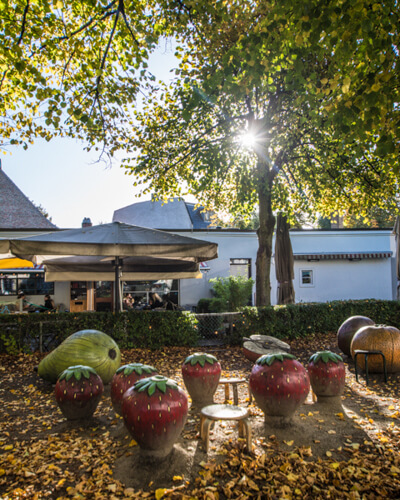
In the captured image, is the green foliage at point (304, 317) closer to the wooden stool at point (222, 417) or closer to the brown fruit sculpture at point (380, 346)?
the brown fruit sculpture at point (380, 346)

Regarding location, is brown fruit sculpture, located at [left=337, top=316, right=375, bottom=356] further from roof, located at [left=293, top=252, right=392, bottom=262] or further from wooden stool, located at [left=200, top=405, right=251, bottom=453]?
roof, located at [left=293, top=252, right=392, bottom=262]

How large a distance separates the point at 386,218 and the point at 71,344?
40.6 meters

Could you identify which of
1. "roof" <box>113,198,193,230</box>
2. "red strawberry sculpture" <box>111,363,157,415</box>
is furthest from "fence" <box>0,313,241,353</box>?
"roof" <box>113,198,193,230</box>

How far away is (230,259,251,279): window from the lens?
18062mm

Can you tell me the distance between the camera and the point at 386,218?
38.6 metres

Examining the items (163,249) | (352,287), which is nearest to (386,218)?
(352,287)

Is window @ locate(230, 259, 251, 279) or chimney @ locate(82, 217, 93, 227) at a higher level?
chimney @ locate(82, 217, 93, 227)

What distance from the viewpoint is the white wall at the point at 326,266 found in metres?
17.8

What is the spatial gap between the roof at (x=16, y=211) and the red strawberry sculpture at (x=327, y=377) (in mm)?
18505

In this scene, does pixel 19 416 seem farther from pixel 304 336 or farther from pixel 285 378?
pixel 304 336

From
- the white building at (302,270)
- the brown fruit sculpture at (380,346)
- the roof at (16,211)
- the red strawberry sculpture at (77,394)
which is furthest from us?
the roof at (16,211)

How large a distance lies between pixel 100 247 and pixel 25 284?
11.0 m

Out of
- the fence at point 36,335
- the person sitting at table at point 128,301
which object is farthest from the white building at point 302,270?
the fence at point 36,335

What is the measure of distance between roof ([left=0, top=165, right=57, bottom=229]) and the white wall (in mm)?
9950
